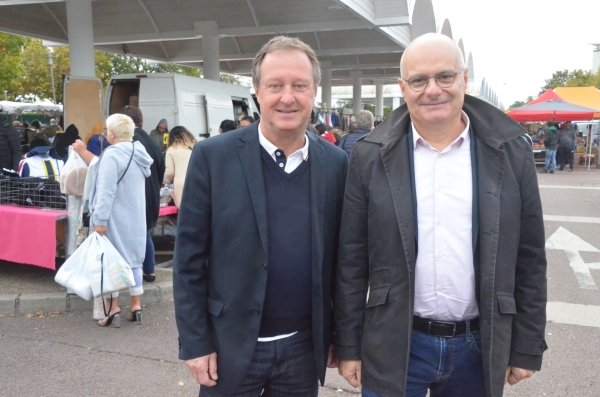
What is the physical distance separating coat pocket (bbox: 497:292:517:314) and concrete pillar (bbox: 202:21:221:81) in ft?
61.2

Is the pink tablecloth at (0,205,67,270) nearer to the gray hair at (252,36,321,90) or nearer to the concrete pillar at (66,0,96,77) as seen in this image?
the gray hair at (252,36,321,90)

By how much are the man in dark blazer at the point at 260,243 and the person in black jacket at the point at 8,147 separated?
8.07 m

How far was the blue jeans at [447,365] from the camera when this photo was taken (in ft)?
6.98

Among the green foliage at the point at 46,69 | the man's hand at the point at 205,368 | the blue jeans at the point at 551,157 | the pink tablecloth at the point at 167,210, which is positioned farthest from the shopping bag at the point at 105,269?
the green foliage at the point at 46,69

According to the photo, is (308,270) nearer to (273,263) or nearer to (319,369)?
(273,263)

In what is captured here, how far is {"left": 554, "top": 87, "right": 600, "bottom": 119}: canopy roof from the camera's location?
20.2 metres

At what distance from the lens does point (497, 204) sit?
203 centimetres

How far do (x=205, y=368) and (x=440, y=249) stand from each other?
1027 mm

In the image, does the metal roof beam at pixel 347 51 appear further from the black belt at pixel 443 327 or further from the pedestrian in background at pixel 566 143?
the black belt at pixel 443 327

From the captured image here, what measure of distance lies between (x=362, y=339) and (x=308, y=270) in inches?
13.9

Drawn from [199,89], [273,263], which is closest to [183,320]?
[273,263]

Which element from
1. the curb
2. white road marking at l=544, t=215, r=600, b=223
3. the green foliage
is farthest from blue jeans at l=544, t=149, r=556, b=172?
the green foliage

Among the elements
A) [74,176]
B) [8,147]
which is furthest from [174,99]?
[74,176]

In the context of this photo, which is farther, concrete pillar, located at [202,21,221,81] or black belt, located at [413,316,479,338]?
concrete pillar, located at [202,21,221,81]
